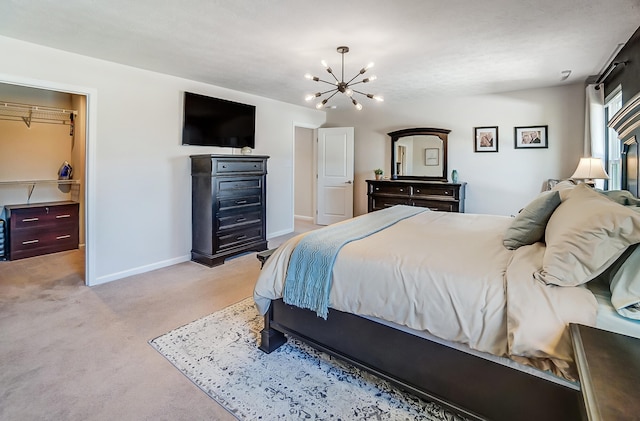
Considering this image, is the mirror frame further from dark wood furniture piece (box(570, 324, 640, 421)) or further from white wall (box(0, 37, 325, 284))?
dark wood furniture piece (box(570, 324, 640, 421))

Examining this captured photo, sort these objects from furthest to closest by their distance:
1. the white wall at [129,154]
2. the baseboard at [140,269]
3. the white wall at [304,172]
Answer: the white wall at [304,172], the baseboard at [140,269], the white wall at [129,154]

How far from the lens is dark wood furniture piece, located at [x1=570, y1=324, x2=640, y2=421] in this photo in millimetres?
803

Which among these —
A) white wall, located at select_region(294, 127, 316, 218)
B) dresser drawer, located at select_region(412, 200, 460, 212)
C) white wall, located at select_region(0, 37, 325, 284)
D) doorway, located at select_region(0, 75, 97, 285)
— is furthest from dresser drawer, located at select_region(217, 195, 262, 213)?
white wall, located at select_region(294, 127, 316, 218)

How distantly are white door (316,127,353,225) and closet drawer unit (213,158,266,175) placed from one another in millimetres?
2154

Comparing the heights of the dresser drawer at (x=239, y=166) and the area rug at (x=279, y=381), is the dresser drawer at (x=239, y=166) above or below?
above

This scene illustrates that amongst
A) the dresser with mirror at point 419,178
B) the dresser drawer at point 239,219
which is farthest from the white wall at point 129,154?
the dresser with mirror at point 419,178

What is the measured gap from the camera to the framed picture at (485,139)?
5164 millimetres

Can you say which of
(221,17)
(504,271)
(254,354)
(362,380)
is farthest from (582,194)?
(221,17)

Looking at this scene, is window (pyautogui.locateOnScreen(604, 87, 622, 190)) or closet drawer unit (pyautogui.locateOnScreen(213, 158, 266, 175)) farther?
closet drawer unit (pyautogui.locateOnScreen(213, 158, 266, 175))

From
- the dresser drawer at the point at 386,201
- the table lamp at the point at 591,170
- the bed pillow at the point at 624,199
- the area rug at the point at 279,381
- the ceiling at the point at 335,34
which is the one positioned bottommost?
the area rug at the point at 279,381

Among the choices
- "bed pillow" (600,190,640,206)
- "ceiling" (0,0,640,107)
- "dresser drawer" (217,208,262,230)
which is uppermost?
"ceiling" (0,0,640,107)

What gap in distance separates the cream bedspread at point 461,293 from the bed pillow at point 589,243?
0.19 ft

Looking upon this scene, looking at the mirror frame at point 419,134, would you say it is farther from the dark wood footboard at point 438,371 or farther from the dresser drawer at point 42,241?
the dresser drawer at point 42,241

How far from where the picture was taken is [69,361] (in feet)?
7.08
